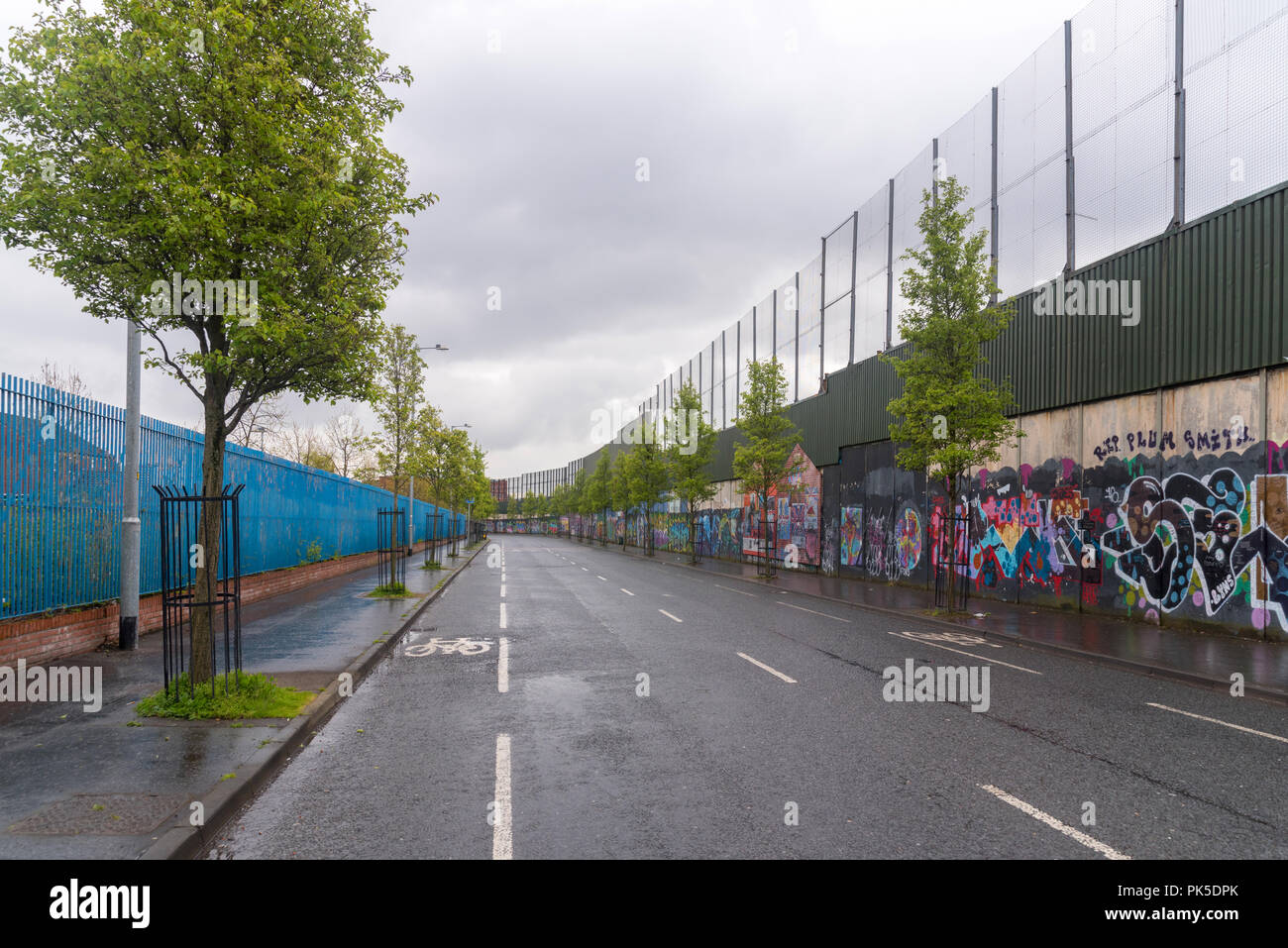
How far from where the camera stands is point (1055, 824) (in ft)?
15.6

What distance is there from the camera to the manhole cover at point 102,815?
173 inches

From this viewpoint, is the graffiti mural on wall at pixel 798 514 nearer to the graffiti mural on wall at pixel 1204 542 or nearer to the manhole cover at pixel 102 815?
the graffiti mural on wall at pixel 1204 542

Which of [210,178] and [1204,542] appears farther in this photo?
[1204,542]

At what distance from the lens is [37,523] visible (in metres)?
9.12

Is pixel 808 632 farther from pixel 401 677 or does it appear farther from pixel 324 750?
pixel 324 750

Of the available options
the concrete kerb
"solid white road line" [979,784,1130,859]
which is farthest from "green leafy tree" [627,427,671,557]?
"solid white road line" [979,784,1130,859]

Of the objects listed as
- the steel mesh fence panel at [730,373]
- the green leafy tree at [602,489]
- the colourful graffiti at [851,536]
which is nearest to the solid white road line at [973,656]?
the colourful graffiti at [851,536]

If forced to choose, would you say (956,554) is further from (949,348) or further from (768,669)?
(768,669)

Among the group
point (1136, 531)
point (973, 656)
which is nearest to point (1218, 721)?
point (973, 656)

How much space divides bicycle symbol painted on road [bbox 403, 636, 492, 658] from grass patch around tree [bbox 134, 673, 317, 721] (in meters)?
3.48

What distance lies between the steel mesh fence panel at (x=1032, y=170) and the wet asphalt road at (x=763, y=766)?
11.3 metres

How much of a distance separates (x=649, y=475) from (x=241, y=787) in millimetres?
42219

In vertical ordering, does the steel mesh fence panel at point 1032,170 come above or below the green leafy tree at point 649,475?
above

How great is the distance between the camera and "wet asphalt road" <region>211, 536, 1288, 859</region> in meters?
4.52
